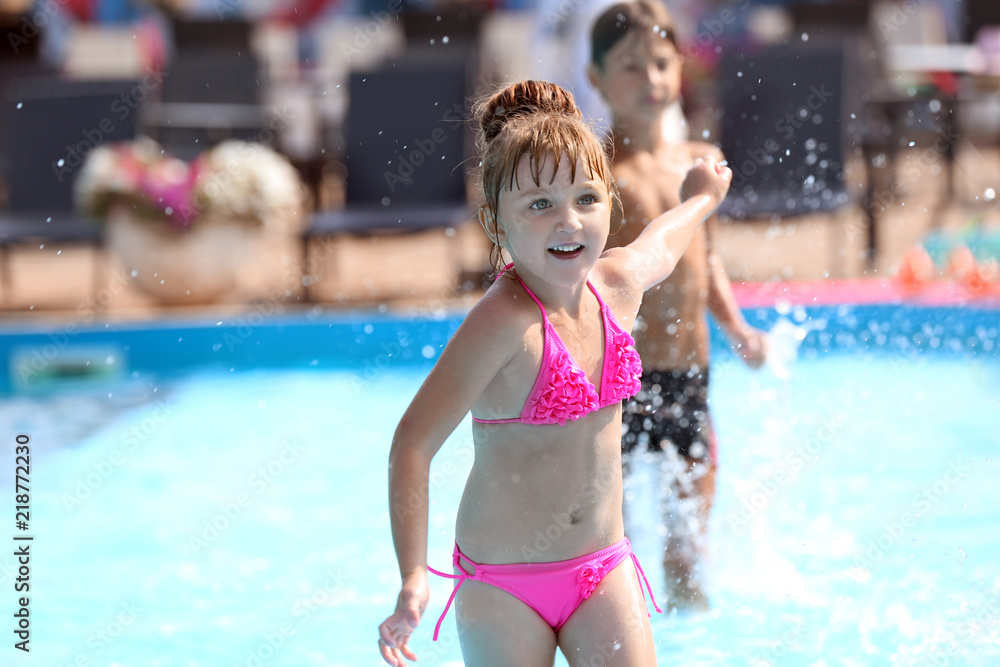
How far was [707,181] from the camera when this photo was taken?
224 cm

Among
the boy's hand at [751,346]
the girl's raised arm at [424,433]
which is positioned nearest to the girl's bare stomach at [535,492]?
the girl's raised arm at [424,433]

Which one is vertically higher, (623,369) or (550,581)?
(623,369)

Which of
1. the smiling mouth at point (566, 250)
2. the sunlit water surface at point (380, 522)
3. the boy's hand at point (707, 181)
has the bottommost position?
the sunlit water surface at point (380, 522)

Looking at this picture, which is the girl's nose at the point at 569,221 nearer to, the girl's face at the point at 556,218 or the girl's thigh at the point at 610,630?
the girl's face at the point at 556,218

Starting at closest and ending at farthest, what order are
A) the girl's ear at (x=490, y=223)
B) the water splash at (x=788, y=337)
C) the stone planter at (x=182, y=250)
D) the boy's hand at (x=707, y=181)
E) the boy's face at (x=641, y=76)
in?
1. the girl's ear at (x=490, y=223)
2. the boy's hand at (x=707, y=181)
3. the boy's face at (x=641, y=76)
4. the water splash at (x=788, y=337)
5. the stone planter at (x=182, y=250)

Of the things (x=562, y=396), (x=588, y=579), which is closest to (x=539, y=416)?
(x=562, y=396)

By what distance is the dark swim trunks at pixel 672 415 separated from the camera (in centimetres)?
278

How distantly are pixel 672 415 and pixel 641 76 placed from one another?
826 mm

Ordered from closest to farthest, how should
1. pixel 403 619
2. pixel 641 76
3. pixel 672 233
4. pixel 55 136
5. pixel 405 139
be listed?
pixel 403 619 → pixel 672 233 → pixel 641 76 → pixel 405 139 → pixel 55 136

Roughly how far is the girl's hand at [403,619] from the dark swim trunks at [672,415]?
49.5 inches

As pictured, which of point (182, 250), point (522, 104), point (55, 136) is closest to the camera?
point (522, 104)

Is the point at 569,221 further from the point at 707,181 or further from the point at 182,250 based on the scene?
the point at 182,250

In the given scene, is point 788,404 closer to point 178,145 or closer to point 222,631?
point 222,631

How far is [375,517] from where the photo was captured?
4172mm
